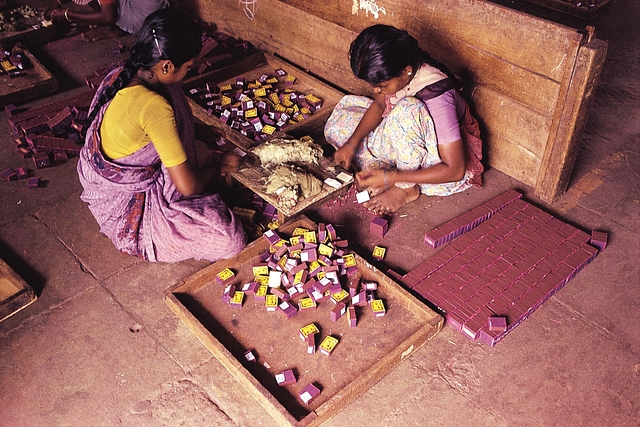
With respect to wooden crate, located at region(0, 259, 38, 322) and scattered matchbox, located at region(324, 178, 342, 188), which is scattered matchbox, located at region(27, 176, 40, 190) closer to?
wooden crate, located at region(0, 259, 38, 322)

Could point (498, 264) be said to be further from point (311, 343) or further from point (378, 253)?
point (311, 343)

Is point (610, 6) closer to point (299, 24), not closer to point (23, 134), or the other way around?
point (299, 24)

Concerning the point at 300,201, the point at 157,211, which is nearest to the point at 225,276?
the point at 157,211

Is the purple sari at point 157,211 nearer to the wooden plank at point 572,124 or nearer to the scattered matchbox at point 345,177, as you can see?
the scattered matchbox at point 345,177

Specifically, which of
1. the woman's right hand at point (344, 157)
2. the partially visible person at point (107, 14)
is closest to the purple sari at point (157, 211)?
the woman's right hand at point (344, 157)

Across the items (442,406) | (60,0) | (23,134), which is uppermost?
(60,0)

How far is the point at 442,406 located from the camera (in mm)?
2600

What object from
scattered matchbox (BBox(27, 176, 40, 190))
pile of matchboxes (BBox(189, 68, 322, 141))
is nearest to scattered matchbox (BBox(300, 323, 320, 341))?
pile of matchboxes (BBox(189, 68, 322, 141))

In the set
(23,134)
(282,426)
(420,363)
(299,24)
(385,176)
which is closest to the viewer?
(282,426)

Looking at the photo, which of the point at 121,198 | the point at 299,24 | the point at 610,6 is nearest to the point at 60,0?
the point at 299,24

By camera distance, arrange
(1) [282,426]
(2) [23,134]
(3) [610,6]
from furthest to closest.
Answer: (3) [610,6], (2) [23,134], (1) [282,426]

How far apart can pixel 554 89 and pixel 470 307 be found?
1.50 meters

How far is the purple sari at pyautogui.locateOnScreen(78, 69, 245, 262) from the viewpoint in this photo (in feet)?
10.4

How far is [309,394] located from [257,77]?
3353mm
